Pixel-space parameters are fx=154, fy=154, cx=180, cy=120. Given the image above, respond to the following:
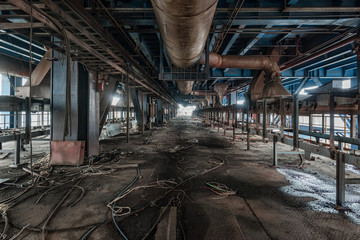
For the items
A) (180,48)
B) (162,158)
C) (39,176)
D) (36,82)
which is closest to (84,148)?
(39,176)

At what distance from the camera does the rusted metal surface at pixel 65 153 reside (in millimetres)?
4465

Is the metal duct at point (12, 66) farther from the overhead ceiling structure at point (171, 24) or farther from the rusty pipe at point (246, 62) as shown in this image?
the rusty pipe at point (246, 62)

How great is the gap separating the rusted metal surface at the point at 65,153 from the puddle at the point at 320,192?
526cm

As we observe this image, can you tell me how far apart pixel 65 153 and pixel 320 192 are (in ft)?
20.5

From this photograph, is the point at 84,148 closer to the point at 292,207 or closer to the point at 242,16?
the point at 292,207

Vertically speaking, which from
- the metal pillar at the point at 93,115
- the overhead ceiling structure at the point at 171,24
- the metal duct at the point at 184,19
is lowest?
the metal pillar at the point at 93,115

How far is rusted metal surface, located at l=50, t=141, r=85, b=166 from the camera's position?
4.46 metres

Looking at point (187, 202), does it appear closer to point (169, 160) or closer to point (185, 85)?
point (169, 160)

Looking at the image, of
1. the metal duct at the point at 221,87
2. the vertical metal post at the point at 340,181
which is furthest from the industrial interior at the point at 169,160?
the metal duct at the point at 221,87

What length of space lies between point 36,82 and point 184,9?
593 centimetres

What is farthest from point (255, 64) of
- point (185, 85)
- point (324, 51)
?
point (185, 85)

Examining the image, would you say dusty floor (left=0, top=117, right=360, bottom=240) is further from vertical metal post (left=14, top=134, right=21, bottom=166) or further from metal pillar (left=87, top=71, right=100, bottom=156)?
metal pillar (left=87, top=71, right=100, bottom=156)

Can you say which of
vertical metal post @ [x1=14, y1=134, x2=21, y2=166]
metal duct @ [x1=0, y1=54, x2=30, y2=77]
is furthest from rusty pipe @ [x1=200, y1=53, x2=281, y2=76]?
metal duct @ [x1=0, y1=54, x2=30, y2=77]

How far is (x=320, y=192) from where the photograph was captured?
2.99 m
